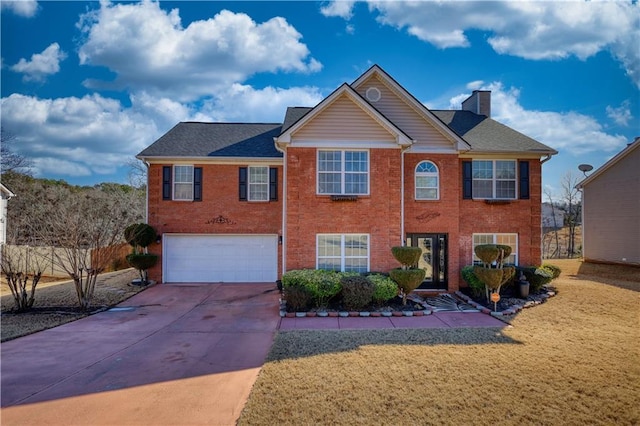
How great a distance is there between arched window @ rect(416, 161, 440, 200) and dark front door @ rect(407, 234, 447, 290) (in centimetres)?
163

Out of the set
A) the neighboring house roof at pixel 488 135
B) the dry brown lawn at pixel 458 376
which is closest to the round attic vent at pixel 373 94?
the neighboring house roof at pixel 488 135

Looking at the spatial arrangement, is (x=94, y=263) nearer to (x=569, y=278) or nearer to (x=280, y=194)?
(x=280, y=194)

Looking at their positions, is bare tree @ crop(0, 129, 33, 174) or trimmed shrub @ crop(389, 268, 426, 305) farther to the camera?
bare tree @ crop(0, 129, 33, 174)

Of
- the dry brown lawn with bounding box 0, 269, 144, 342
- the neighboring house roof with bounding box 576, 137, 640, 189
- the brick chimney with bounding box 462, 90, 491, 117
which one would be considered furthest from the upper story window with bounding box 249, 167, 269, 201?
the neighboring house roof with bounding box 576, 137, 640, 189

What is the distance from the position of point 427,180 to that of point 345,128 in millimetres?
3975

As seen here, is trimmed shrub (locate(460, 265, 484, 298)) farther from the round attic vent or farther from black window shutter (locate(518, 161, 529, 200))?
the round attic vent

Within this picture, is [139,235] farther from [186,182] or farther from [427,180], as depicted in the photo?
[427,180]

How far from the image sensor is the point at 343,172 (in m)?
13.0

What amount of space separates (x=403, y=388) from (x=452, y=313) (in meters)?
6.08

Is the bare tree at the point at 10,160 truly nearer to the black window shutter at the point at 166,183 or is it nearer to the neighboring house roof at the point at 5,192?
the neighboring house roof at the point at 5,192

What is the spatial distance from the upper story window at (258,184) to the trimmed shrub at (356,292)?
673 cm

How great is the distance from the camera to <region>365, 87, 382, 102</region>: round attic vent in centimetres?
1399

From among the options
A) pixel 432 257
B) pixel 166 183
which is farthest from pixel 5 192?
pixel 432 257

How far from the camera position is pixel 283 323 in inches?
391
